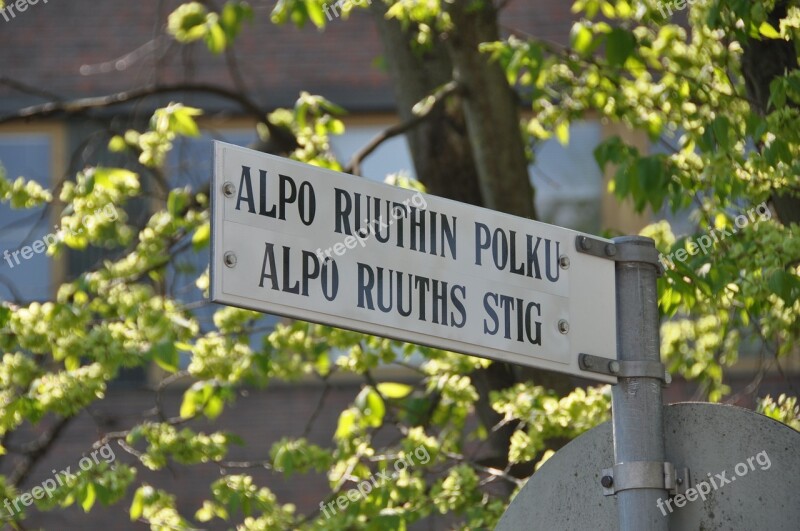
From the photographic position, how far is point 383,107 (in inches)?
418

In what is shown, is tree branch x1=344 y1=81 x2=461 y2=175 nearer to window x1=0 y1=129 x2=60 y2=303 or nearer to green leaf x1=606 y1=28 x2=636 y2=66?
green leaf x1=606 y1=28 x2=636 y2=66

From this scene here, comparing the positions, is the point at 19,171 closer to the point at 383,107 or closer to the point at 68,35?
the point at 68,35

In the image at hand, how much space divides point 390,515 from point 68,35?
23.3 ft

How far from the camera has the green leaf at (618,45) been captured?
489cm

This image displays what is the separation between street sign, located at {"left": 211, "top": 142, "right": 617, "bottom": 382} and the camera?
2146mm

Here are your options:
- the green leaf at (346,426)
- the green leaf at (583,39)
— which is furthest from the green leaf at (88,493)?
the green leaf at (583,39)

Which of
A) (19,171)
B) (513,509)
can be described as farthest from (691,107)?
(19,171)

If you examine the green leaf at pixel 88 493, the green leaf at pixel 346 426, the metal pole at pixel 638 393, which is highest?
the green leaf at pixel 346 426

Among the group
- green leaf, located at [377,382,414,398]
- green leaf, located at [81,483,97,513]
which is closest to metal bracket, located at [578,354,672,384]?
green leaf, located at [81,483,97,513]

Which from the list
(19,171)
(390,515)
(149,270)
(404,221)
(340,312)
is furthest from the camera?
(19,171)

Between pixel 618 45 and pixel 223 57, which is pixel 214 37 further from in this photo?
pixel 223 57

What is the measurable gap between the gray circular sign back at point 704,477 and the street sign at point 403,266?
0.19 metres

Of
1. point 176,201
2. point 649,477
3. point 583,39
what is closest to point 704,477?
point 649,477

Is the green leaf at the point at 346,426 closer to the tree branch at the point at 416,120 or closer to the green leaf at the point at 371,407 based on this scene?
the green leaf at the point at 371,407
